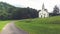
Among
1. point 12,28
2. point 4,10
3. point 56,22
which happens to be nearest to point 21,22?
point 12,28

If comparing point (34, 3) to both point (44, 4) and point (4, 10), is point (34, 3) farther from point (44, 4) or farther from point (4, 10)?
point (4, 10)

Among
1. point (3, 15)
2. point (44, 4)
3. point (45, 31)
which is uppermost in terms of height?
point (44, 4)

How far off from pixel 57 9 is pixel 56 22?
227mm

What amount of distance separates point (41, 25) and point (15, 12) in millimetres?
524

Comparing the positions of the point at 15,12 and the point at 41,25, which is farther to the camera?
the point at 15,12

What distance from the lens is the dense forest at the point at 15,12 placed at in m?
2.92

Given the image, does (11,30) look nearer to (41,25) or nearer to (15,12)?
(15,12)

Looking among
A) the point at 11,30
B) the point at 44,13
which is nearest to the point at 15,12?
the point at 11,30

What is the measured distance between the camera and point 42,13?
2.82m

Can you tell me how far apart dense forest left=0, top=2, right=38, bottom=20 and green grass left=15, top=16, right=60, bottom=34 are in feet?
0.40

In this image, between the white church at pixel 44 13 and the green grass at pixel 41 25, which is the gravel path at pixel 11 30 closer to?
the green grass at pixel 41 25

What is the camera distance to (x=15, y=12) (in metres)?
2.95

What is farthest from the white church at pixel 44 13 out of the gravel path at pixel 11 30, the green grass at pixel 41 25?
the gravel path at pixel 11 30

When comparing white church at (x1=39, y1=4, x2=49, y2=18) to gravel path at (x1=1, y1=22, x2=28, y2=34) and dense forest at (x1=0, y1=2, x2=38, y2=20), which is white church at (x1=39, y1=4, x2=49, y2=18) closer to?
dense forest at (x1=0, y1=2, x2=38, y2=20)
